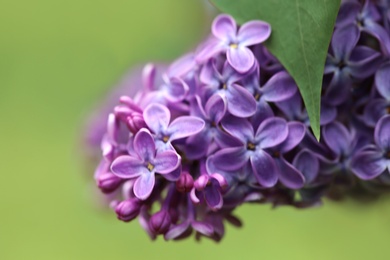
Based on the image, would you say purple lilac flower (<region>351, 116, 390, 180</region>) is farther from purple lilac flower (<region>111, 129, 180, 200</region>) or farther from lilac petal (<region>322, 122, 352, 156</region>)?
purple lilac flower (<region>111, 129, 180, 200</region>)

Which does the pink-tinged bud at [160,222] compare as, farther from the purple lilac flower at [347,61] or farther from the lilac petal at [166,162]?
the purple lilac flower at [347,61]

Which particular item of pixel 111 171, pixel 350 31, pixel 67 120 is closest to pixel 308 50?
pixel 350 31

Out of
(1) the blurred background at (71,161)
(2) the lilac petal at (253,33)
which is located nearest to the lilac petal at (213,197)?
(2) the lilac petal at (253,33)

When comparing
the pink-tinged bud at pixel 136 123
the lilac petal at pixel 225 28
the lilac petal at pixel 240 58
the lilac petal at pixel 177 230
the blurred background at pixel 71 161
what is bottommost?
the blurred background at pixel 71 161

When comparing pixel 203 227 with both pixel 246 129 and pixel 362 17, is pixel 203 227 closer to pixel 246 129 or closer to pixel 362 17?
pixel 246 129

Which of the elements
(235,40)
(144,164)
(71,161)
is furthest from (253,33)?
(71,161)

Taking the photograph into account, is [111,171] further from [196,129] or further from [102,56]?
[102,56]

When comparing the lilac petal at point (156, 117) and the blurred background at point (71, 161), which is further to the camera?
the blurred background at point (71, 161)
